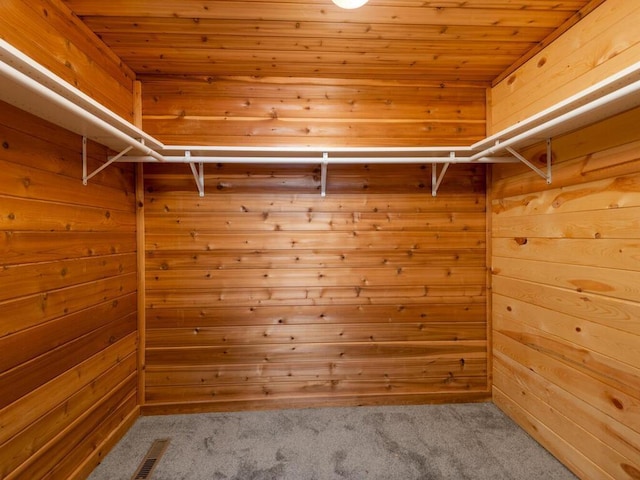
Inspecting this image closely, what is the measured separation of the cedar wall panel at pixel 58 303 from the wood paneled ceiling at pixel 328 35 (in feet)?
2.12

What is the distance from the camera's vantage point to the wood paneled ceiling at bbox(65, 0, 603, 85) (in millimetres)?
1377

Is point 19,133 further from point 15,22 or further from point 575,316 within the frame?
point 575,316

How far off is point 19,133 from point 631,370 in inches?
102

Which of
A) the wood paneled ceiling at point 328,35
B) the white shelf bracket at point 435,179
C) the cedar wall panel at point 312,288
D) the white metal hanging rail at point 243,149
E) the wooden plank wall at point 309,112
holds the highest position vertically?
the wood paneled ceiling at point 328,35

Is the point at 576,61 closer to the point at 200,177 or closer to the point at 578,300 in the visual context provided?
the point at 578,300

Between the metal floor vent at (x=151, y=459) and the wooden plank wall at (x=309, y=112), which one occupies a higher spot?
the wooden plank wall at (x=309, y=112)

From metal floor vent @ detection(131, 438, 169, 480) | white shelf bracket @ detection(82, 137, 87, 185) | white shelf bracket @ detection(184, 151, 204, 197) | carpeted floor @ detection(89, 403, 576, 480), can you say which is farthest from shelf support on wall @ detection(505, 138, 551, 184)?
metal floor vent @ detection(131, 438, 169, 480)

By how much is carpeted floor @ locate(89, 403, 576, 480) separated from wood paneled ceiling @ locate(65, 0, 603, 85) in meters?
2.19

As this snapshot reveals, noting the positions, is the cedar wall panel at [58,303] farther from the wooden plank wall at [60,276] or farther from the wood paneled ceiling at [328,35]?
the wood paneled ceiling at [328,35]

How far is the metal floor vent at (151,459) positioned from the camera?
1477 millimetres

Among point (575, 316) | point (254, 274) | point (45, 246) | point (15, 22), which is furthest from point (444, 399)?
point (15, 22)

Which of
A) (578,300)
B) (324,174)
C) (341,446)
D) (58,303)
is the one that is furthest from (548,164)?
(58,303)

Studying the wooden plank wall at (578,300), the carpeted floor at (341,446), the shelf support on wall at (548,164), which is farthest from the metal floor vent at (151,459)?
the shelf support on wall at (548,164)

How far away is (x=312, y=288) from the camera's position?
2002mm
